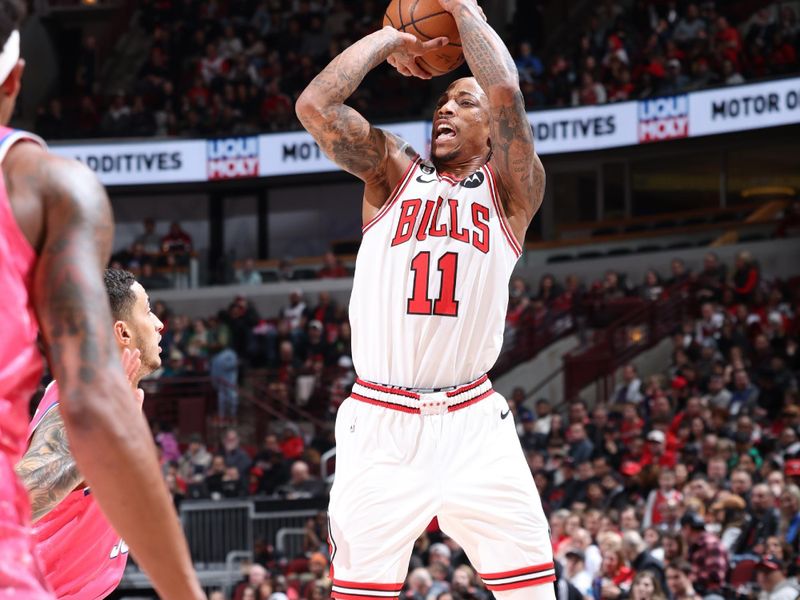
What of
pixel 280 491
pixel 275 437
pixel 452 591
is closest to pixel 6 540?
pixel 452 591

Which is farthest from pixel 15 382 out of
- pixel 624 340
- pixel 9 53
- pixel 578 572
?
pixel 624 340

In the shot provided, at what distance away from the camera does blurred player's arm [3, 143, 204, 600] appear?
202 cm

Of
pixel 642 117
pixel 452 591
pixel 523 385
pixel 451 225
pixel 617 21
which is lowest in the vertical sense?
pixel 452 591

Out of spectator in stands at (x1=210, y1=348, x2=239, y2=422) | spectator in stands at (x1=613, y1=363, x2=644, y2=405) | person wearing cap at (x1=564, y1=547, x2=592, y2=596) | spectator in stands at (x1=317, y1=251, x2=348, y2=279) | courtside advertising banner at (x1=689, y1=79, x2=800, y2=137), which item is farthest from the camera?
spectator in stands at (x1=317, y1=251, x2=348, y2=279)

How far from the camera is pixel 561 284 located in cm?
2136

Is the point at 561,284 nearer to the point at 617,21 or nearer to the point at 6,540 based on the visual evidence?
the point at 617,21

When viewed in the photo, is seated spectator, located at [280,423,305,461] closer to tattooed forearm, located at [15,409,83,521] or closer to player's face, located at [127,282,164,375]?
player's face, located at [127,282,164,375]

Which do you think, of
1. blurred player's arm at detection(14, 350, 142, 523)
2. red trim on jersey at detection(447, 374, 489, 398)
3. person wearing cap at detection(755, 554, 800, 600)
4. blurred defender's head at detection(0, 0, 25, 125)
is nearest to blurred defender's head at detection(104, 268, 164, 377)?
blurred player's arm at detection(14, 350, 142, 523)

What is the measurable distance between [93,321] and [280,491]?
13.7 meters

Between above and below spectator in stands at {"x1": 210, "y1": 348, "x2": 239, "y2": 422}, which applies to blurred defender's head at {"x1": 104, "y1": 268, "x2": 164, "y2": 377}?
above

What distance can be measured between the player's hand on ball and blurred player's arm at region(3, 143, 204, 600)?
10.7 ft

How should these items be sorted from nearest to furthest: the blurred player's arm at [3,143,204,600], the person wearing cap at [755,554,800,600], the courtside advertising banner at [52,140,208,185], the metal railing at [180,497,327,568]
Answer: the blurred player's arm at [3,143,204,600], the person wearing cap at [755,554,800,600], the metal railing at [180,497,327,568], the courtside advertising banner at [52,140,208,185]

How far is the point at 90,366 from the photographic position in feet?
6.72

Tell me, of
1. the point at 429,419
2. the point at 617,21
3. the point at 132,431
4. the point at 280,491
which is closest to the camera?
the point at 132,431
